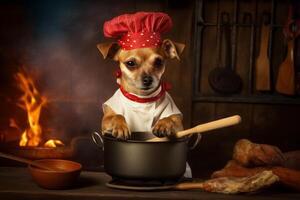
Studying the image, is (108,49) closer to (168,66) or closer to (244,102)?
(168,66)

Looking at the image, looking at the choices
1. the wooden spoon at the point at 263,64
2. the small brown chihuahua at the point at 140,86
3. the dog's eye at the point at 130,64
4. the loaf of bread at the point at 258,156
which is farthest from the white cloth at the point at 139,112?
the wooden spoon at the point at 263,64

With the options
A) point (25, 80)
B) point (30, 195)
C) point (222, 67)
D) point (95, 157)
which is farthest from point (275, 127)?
point (30, 195)

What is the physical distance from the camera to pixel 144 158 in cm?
142

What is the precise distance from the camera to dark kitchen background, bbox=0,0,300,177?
2.51 m

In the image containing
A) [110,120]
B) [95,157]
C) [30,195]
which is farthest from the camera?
[95,157]

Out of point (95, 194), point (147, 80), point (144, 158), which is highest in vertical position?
point (147, 80)

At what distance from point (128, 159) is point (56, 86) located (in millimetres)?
1252

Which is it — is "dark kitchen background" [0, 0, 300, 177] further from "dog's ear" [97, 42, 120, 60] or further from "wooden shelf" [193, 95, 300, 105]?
"dog's ear" [97, 42, 120, 60]

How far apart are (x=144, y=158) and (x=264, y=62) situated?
1.31 meters

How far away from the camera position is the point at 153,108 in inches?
63.2

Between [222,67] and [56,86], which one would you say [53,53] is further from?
[222,67]

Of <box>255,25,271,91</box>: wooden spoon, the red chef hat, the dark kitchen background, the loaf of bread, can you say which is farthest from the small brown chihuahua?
<box>255,25,271,91</box>: wooden spoon

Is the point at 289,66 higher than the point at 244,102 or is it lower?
higher

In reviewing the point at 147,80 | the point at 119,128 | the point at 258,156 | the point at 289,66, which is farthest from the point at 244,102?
the point at 119,128
